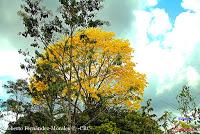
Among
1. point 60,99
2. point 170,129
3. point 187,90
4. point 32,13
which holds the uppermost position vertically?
point 32,13

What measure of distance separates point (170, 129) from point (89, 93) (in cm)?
2319

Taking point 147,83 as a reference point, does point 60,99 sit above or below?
below

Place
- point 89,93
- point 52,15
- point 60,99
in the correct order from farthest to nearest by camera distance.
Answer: point 89,93 < point 60,99 < point 52,15

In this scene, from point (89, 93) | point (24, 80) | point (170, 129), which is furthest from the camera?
point (89, 93)

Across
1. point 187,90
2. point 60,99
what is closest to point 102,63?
point 60,99

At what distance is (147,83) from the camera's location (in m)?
40.3

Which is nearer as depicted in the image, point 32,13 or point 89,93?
point 32,13

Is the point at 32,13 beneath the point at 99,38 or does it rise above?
beneath

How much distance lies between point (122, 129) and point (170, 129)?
14327mm

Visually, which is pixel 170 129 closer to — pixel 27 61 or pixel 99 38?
pixel 27 61

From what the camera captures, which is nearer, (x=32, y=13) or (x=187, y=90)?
(x=187, y=90)

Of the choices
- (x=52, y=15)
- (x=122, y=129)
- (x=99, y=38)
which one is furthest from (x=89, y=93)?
(x=52, y=15)

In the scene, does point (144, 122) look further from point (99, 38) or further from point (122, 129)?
point (99, 38)

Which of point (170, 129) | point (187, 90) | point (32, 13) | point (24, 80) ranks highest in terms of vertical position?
point (32, 13)
